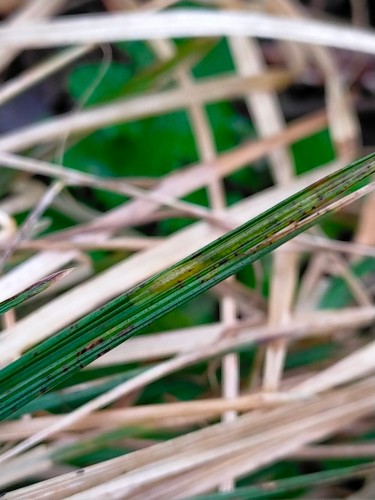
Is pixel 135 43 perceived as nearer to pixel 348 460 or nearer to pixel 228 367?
pixel 228 367

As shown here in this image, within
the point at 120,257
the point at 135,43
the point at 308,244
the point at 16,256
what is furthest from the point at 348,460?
the point at 135,43

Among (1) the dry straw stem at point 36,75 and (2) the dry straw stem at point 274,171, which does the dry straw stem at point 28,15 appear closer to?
(1) the dry straw stem at point 36,75

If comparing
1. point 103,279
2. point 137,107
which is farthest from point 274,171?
point 103,279

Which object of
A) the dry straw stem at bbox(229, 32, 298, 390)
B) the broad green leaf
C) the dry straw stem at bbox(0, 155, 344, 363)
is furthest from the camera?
the dry straw stem at bbox(229, 32, 298, 390)

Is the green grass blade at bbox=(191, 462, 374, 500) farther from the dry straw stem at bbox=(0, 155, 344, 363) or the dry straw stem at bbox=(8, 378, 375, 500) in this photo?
the dry straw stem at bbox=(0, 155, 344, 363)

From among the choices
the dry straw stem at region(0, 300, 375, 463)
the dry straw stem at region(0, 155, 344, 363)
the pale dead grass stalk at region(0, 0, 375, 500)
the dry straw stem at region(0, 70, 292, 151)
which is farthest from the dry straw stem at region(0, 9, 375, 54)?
the dry straw stem at region(0, 300, 375, 463)

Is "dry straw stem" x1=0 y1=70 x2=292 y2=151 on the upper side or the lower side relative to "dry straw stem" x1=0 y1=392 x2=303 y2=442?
upper
